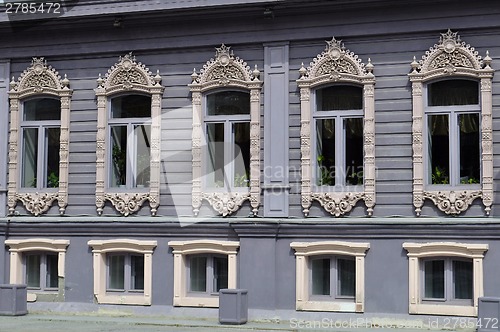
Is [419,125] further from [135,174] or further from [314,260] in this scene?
[135,174]

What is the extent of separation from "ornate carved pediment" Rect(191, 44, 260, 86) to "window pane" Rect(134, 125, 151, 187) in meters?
1.90

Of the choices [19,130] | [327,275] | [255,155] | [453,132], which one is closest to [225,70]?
[255,155]

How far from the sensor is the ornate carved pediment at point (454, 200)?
18906 millimetres

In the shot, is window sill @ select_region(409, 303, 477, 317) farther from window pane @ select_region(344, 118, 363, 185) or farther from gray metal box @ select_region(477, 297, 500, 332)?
window pane @ select_region(344, 118, 363, 185)

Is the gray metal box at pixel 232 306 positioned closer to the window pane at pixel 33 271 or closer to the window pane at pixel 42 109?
the window pane at pixel 33 271

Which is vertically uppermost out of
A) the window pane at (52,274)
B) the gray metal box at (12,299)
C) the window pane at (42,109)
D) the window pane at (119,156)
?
the window pane at (42,109)

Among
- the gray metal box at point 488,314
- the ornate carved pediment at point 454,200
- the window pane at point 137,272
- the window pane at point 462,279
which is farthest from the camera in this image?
the window pane at point 137,272

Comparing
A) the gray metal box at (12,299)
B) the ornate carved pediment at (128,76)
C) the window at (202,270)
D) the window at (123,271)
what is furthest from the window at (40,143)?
the window at (202,270)

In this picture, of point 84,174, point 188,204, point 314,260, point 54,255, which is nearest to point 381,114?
point 314,260

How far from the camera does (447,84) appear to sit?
19.5m

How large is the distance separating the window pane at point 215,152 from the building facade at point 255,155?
0.05 metres

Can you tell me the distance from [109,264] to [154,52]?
538 cm

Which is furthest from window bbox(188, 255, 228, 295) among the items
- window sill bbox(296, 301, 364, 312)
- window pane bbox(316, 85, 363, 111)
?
window pane bbox(316, 85, 363, 111)

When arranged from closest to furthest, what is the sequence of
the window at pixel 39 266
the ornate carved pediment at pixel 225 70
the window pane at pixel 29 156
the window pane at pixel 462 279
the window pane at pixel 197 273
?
the window pane at pixel 462 279, the ornate carved pediment at pixel 225 70, the window pane at pixel 197 273, the window at pixel 39 266, the window pane at pixel 29 156
